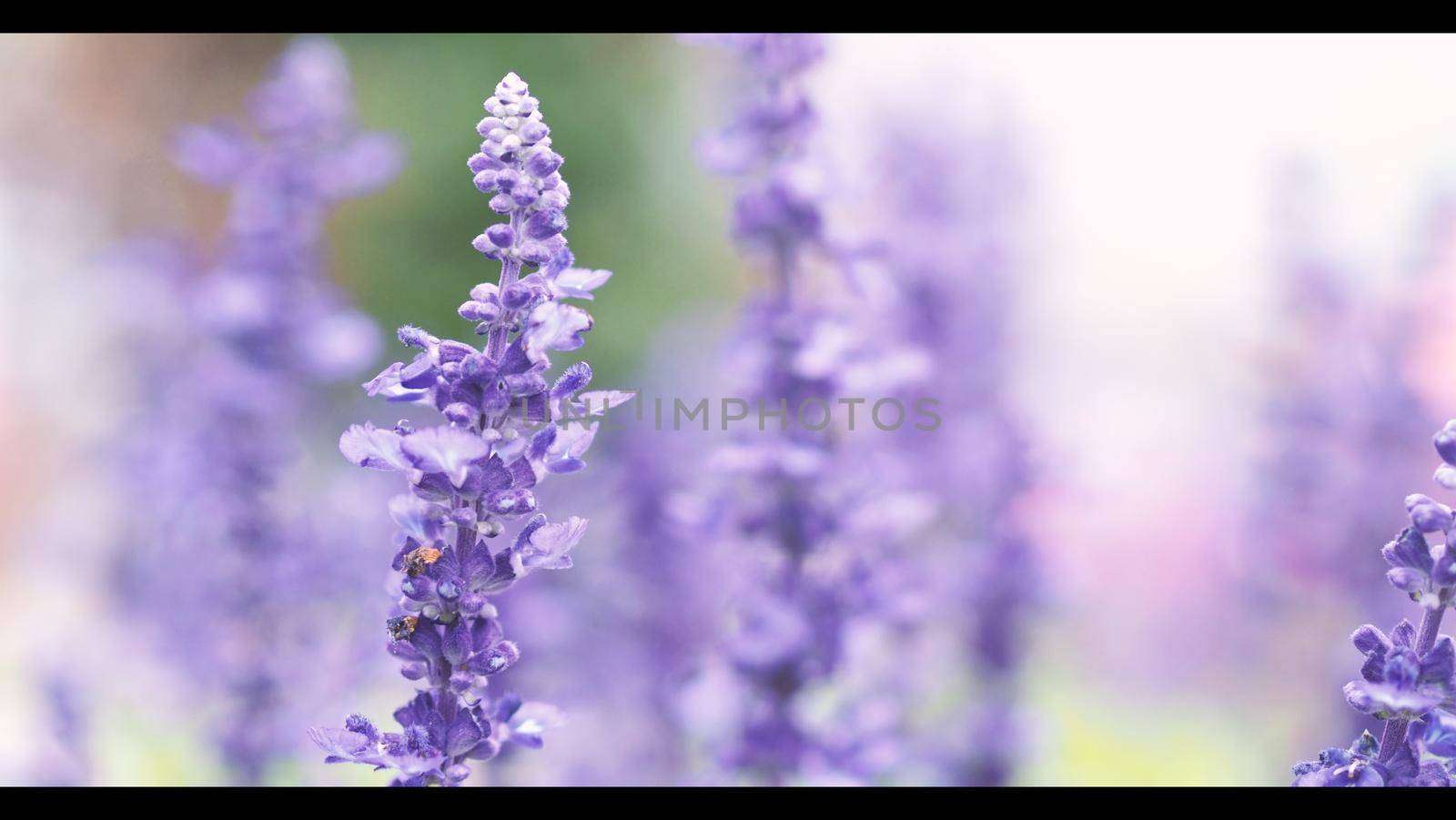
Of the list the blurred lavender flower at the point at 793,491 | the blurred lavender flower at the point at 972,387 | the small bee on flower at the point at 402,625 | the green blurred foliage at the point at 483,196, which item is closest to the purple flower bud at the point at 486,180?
the small bee on flower at the point at 402,625

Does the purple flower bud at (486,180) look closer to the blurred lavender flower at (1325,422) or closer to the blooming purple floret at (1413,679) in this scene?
the blooming purple floret at (1413,679)

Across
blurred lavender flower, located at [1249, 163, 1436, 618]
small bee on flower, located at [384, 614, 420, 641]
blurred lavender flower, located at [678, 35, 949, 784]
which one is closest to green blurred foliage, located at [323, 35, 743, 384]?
blurred lavender flower, located at [1249, 163, 1436, 618]

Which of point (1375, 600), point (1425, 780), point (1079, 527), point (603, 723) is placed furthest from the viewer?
point (1079, 527)

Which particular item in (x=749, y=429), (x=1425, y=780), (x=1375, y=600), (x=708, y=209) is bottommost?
(x=1375, y=600)

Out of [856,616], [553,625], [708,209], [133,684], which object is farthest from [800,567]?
[708,209]

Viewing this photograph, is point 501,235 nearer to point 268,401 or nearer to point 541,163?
point 541,163

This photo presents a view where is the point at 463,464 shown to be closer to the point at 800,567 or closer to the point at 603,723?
the point at 800,567

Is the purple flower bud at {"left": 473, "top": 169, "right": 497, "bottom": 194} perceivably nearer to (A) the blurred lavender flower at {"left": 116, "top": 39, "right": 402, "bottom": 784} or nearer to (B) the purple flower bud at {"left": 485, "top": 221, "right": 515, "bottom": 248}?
(B) the purple flower bud at {"left": 485, "top": 221, "right": 515, "bottom": 248}
